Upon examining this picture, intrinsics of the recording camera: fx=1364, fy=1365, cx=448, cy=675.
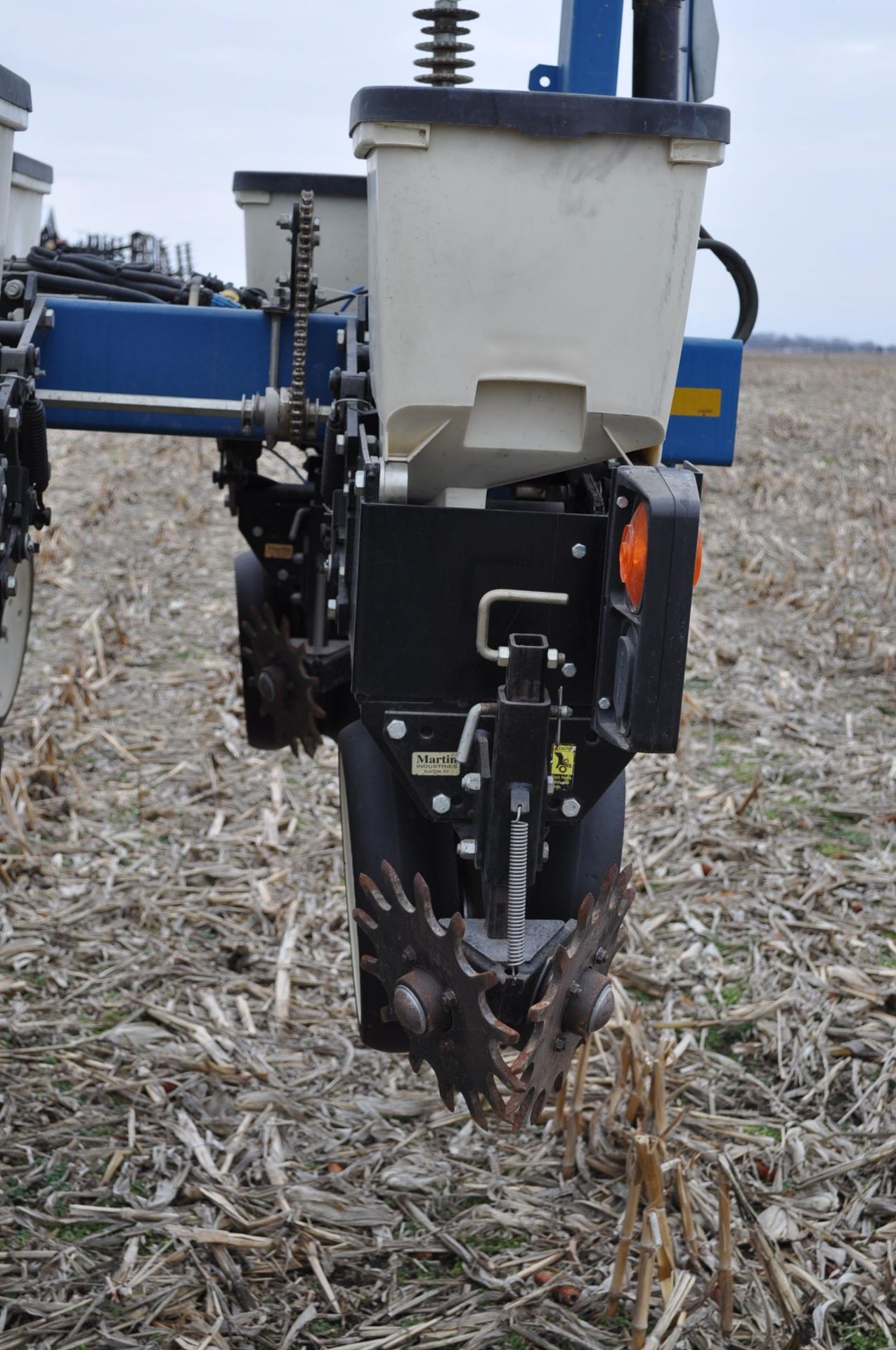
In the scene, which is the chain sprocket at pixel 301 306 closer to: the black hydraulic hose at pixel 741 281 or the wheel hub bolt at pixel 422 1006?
the black hydraulic hose at pixel 741 281

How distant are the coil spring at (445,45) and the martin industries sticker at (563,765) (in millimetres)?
1065

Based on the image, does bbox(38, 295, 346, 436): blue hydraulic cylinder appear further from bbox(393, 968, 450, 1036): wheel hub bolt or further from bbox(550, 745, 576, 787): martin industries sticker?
bbox(393, 968, 450, 1036): wheel hub bolt

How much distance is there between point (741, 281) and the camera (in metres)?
2.95

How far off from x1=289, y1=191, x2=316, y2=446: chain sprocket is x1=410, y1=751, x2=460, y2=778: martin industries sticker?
875mm

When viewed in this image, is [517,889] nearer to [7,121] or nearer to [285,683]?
[7,121]

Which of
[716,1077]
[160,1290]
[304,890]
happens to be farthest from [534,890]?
[304,890]

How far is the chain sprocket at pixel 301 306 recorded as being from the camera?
2.64 metres

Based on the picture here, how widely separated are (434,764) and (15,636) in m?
1.95

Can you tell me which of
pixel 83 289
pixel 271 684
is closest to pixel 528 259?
pixel 83 289

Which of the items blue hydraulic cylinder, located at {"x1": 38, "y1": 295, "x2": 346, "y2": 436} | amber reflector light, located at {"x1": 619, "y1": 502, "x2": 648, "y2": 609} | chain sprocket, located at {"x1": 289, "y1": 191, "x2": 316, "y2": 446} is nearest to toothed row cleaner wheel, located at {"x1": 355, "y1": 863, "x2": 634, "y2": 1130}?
amber reflector light, located at {"x1": 619, "y1": 502, "x2": 648, "y2": 609}

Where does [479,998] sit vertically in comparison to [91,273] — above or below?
below

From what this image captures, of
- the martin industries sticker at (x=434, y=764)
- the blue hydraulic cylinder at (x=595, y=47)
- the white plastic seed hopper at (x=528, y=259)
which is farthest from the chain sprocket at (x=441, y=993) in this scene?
the blue hydraulic cylinder at (x=595, y=47)

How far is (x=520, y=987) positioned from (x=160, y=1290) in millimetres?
1169

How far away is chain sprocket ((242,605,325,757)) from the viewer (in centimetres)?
375
